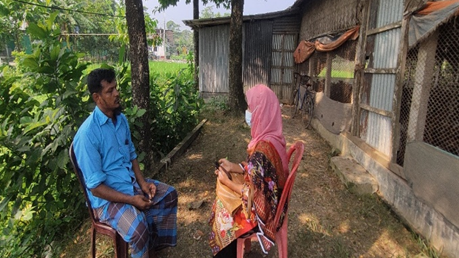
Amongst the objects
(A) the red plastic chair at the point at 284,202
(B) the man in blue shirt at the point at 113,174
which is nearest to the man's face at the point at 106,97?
(B) the man in blue shirt at the point at 113,174

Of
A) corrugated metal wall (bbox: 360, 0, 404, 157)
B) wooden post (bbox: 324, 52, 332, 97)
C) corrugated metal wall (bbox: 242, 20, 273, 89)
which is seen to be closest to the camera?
corrugated metal wall (bbox: 360, 0, 404, 157)

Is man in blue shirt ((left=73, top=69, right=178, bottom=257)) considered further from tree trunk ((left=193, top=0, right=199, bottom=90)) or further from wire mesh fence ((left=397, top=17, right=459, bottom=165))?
tree trunk ((left=193, top=0, right=199, bottom=90))

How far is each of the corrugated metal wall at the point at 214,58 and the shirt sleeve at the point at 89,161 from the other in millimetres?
9017

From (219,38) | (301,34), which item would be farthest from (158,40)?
(301,34)

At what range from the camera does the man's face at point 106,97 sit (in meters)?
2.15

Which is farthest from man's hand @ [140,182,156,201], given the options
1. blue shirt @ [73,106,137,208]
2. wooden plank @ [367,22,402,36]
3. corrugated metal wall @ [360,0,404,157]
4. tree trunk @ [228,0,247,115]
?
tree trunk @ [228,0,247,115]

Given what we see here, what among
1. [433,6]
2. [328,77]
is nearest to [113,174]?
[433,6]

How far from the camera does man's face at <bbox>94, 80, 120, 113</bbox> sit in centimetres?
215

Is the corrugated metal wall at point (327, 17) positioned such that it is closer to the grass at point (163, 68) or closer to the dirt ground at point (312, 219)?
the dirt ground at point (312, 219)

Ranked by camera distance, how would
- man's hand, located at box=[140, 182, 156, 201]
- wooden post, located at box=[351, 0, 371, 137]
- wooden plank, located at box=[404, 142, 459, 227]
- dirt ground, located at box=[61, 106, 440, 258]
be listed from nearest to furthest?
man's hand, located at box=[140, 182, 156, 201] → wooden plank, located at box=[404, 142, 459, 227] → dirt ground, located at box=[61, 106, 440, 258] → wooden post, located at box=[351, 0, 371, 137]

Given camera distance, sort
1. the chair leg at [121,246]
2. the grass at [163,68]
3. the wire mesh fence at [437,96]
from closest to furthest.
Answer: the chair leg at [121,246] < the wire mesh fence at [437,96] < the grass at [163,68]

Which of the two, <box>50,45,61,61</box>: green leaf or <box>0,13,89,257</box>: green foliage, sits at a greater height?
<box>50,45,61,61</box>: green leaf

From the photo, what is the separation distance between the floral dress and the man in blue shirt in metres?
0.61

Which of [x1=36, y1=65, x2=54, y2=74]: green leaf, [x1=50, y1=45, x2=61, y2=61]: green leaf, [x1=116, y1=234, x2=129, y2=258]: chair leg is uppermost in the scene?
[x1=50, y1=45, x2=61, y2=61]: green leaf
